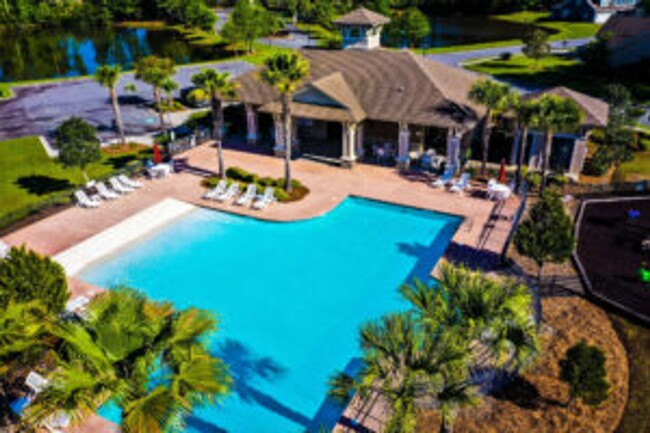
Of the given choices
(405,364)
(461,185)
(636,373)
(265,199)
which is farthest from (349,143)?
(405,364)

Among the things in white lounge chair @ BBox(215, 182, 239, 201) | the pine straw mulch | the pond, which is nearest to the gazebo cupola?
white lounge chair @ BBox(215, 182, 239, 201)

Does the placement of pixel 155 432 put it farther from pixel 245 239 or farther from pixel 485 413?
pixel 245 239

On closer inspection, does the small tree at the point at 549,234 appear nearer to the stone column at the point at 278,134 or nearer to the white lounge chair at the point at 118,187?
the stone column at the point at 278,134

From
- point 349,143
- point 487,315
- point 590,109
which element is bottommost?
point 349,143

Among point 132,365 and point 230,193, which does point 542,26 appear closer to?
point 230,193

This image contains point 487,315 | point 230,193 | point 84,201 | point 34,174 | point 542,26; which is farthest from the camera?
point 542,26
